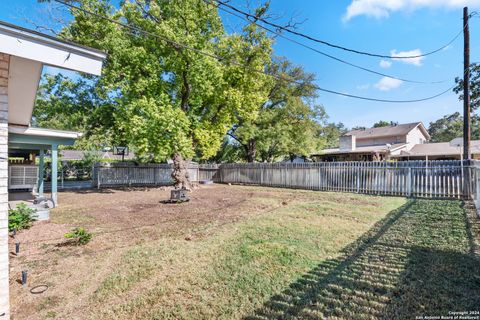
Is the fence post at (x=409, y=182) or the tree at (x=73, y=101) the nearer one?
the fence post at (x=409, y=182)

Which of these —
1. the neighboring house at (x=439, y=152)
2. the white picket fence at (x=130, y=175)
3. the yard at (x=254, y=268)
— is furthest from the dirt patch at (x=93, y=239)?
the neighboring house at (x=439, y=152)

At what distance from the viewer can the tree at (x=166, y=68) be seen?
1119 centimetres

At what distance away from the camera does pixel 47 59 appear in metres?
2.27

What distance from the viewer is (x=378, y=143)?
93.6 ft

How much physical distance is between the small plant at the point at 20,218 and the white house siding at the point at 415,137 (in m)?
30.4

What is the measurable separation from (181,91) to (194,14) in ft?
12.7

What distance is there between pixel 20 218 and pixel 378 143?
31.7 m

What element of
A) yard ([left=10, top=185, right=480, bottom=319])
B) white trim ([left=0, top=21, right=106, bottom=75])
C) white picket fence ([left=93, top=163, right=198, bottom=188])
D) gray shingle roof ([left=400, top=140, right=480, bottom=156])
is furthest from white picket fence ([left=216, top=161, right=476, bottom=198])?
gray shingle roof ([left=400, top=140, right=480, bottom=156])

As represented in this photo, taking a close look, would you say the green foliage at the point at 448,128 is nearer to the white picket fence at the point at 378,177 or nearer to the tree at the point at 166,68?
the white picket fence at the point at 378,177

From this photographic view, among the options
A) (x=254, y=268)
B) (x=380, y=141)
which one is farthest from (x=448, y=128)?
(x=254, y=268)

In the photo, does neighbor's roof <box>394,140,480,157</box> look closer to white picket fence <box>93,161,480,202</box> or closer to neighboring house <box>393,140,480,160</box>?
neighboring house <box>393,140,480,160</box>

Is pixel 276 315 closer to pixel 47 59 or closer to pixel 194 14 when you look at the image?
pixel 47 59

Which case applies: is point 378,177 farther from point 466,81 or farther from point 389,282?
point 389,282

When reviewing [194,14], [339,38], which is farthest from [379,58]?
[194,14]
